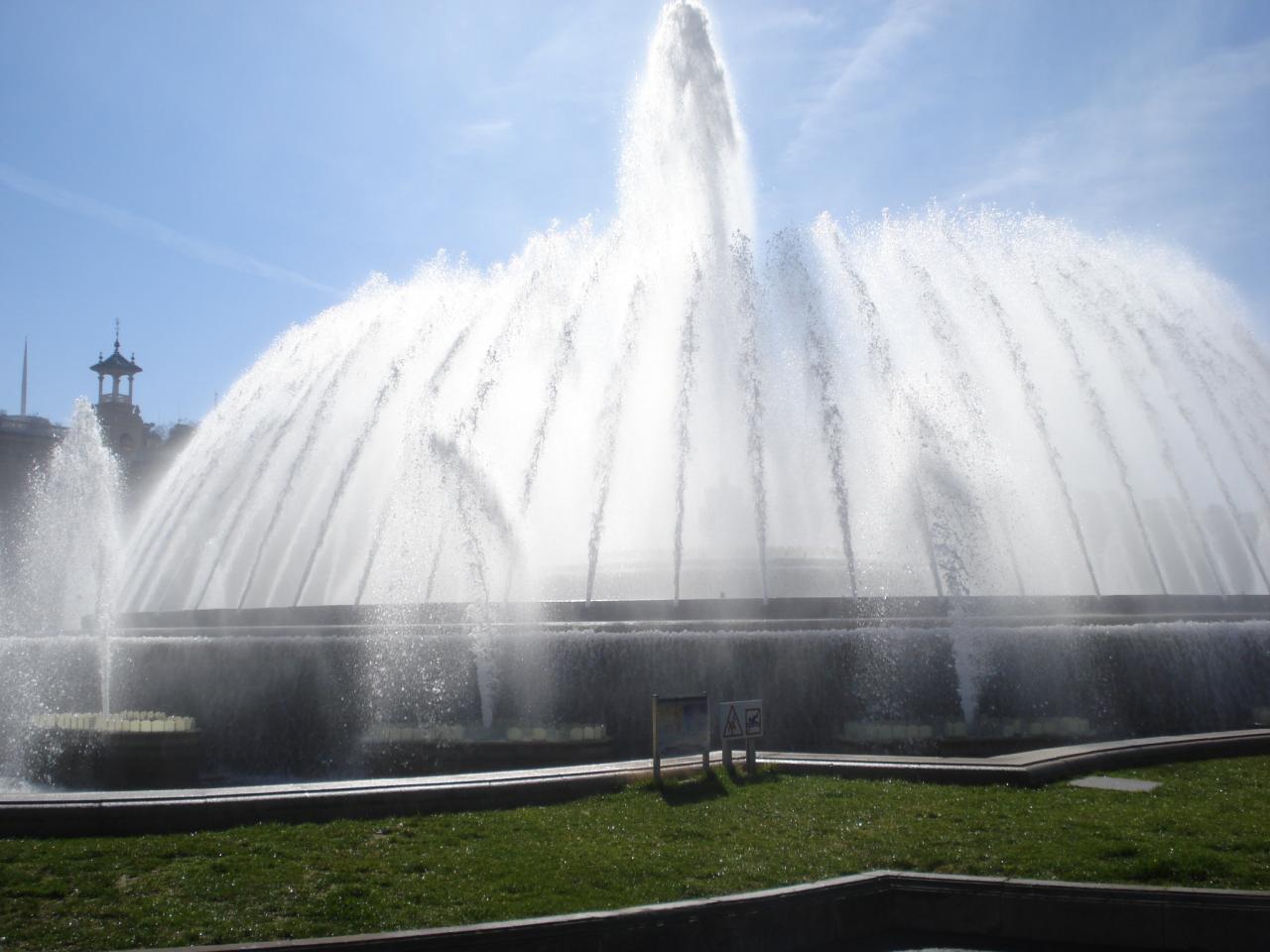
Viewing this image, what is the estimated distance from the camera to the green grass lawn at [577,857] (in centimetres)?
722

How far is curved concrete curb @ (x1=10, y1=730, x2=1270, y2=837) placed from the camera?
9.09 meters

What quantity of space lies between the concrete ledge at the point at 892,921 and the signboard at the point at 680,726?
3791mm

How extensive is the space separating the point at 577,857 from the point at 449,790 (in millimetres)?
2076

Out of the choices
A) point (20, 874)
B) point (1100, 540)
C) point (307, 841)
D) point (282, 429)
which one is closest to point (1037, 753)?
point (307, 841)

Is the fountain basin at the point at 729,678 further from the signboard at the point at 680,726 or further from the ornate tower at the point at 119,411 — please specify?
the ornate tower at the point at 119,411

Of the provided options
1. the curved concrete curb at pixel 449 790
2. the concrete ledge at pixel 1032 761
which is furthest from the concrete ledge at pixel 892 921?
the concrete ledge at pixel 1032 761

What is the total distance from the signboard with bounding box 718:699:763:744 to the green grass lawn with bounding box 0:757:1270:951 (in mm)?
1155

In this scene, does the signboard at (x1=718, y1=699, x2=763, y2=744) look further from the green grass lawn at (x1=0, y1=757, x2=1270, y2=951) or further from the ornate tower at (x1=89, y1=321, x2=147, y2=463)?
the ornate tower at (x1=89, y1=321, x2=147, y2=463)

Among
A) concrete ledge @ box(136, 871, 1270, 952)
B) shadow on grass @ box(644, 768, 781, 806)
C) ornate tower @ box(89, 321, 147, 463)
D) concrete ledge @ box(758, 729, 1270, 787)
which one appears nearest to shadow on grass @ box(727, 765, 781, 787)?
shadow on grass @ box(644, 768, 781, 806)

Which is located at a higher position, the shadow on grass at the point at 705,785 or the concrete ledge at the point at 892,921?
the shadow on grass at the point at 705,785

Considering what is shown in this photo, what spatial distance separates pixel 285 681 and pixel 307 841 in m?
11.5

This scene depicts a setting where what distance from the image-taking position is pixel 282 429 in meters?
28.8

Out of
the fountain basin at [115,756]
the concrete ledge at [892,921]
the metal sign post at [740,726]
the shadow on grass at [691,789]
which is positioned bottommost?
the concrete ledge at [892,921]

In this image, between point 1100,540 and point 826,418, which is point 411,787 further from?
point 1100,540
